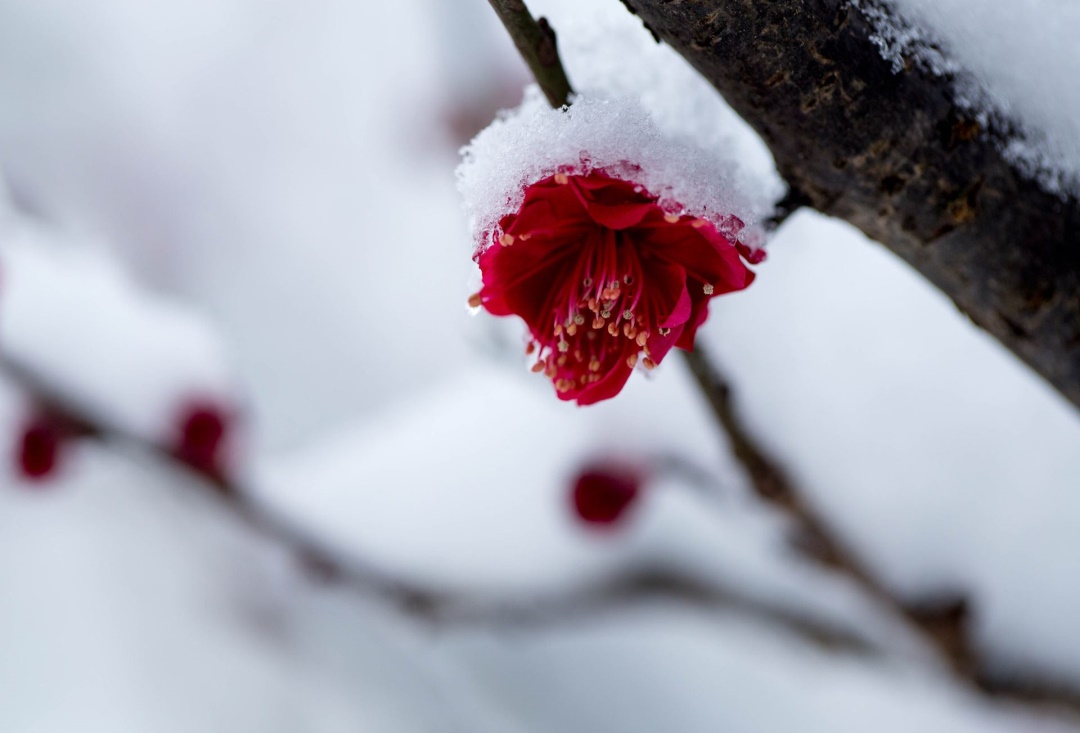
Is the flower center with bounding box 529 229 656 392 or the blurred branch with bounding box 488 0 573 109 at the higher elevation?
the blurred branch with bounding box 488 0 573 109

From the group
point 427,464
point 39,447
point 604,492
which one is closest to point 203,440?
point 39,447

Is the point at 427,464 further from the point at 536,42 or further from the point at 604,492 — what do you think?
the point at 536,42

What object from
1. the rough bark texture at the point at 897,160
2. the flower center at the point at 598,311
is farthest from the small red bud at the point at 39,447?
the rough bark texture at the point at 897,160

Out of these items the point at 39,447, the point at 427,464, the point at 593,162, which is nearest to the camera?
the point at 593,162

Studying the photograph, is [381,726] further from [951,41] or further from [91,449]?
[951,41]

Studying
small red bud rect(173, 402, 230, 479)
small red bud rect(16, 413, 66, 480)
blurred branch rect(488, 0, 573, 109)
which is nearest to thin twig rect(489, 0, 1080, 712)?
blurred branch rect(488, 0, 573, 109)

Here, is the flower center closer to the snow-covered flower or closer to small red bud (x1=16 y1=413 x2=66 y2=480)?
the snow-covered flower
